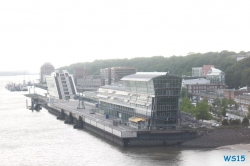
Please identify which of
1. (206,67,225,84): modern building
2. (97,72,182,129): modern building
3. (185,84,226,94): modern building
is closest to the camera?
(97,72,182,129): modern building

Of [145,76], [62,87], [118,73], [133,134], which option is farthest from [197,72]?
[133,134]

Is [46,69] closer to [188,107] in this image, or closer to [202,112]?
[188,107]

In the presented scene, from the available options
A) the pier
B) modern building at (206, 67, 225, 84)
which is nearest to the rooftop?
the pier

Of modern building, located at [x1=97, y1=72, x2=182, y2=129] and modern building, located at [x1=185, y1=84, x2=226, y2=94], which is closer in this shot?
modern building, located at [x1=97, y1=72, x2=182, y2=129]

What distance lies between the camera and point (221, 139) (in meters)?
35.8

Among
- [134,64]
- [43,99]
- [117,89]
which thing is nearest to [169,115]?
[117,89]

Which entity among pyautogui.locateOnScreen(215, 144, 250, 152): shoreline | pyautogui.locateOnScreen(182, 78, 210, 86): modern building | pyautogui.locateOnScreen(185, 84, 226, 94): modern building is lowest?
pyautogui.locateOnScreen(215, 144, 250, 152): shoreline

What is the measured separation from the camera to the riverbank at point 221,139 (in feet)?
117

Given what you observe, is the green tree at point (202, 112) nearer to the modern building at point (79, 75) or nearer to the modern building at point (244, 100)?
the modern building at point (244, 100)

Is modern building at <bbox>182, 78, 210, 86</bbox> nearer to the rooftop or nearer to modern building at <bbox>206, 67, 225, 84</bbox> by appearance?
modern building at <bbox>206, 67, 225, 84</bbox>

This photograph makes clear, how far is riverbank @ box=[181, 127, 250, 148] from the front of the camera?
3556 centimetres

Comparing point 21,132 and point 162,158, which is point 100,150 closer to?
point 162,158

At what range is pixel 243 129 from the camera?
1464 inches

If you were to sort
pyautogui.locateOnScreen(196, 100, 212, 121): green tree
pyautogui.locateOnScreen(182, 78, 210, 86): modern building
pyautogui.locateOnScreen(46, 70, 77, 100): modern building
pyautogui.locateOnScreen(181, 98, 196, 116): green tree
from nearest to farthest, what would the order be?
pyautogui.locateOnScreen(196, 100, 212, 121): green tree < pyautogui.locateOnScreen(181, 98, 196, 116): green tree < pyautogui.locateOnScreen(182, 78, 210, 86): modern building < pyautogui.locateOnScreen(46, 70, 77, 100): modern building
